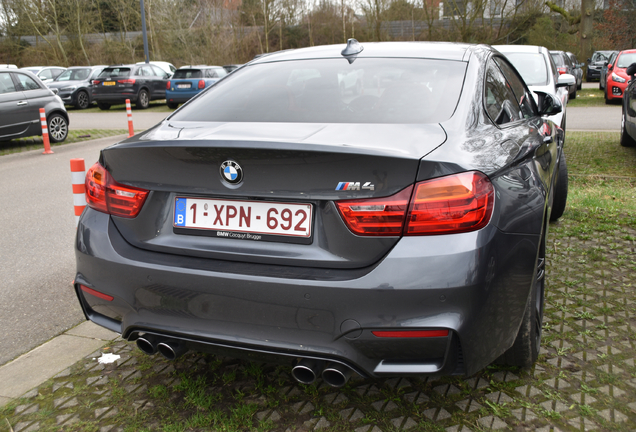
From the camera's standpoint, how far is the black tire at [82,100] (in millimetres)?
23625

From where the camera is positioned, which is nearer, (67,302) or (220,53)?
(67,302)

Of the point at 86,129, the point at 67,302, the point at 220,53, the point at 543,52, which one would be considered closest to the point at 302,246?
the point at 67,302

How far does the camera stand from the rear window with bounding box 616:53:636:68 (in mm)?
18942

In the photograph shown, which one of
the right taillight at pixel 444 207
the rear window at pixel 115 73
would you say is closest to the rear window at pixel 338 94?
the right taillight at pixel 444 207

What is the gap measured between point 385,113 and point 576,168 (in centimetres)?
684

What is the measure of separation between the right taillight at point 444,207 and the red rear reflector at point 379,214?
3 cm

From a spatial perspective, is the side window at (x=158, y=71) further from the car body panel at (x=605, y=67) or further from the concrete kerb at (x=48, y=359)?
the concrete kerb at (x=48, y=359)

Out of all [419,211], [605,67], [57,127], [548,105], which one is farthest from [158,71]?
[419,211]

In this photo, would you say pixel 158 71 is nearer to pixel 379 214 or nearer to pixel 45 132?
pixel 45 132

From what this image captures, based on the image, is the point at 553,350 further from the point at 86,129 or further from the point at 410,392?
the point at 86,129

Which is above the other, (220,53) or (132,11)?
(132,11)

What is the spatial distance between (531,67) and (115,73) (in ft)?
59.7

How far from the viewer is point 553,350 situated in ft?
9.96

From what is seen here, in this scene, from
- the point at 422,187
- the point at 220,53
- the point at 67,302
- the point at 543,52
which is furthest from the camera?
the point at 220,53
